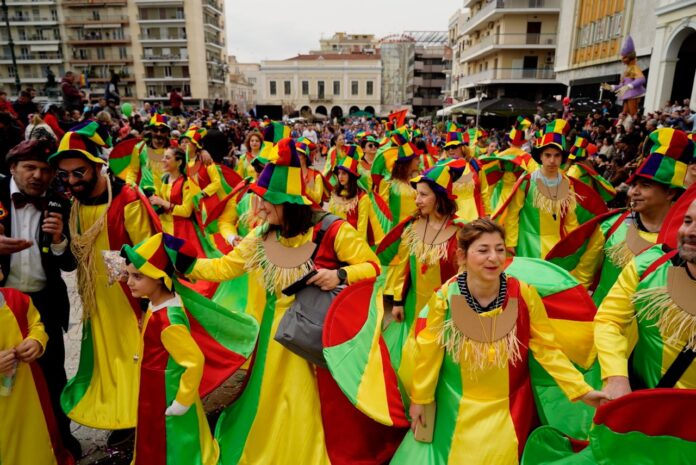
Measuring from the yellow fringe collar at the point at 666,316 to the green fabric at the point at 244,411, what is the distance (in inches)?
79.5

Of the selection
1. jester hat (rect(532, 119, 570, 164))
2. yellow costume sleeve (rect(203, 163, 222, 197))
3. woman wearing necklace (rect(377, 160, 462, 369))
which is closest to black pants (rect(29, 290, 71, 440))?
woman wearing necklace (rect(377, 160, 462, 369))

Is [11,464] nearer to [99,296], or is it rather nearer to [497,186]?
[99,296]

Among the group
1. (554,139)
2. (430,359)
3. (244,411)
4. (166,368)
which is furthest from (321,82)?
(430,359)

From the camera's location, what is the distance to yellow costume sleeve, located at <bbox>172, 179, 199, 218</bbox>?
230 inches

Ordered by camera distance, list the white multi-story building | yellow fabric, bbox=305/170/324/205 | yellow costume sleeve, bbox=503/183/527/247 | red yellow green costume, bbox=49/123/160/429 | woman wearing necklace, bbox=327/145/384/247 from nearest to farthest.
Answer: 1. red yellow green costume, bbox=49/123/160/429
2. yellow costume sleeve, bbox=503/183/527/247
3. woman wearing necklace, bbox=327/145/384/247
4. yellow fabric, bbox=305/170/324/205
5. the white multi-story building

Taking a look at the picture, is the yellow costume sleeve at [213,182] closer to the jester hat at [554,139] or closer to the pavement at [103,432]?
the pavement at [103,432]

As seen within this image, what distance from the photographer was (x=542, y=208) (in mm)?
5254

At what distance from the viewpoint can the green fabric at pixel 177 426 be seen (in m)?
2.72

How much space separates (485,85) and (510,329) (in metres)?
41.6

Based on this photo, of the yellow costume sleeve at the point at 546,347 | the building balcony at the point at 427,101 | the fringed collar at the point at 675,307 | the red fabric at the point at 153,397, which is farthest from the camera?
the building balcony at the point at 427,101

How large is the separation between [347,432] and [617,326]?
5.19 ft

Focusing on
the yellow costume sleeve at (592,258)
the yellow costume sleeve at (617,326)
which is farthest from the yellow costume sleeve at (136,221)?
the yellow costume sleeve at (592,258)

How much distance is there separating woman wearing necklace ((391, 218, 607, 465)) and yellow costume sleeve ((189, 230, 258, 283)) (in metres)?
1.26

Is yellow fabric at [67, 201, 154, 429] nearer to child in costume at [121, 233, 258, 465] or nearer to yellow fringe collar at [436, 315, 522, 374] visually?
child in costume at [121, 233, 258, 465]
